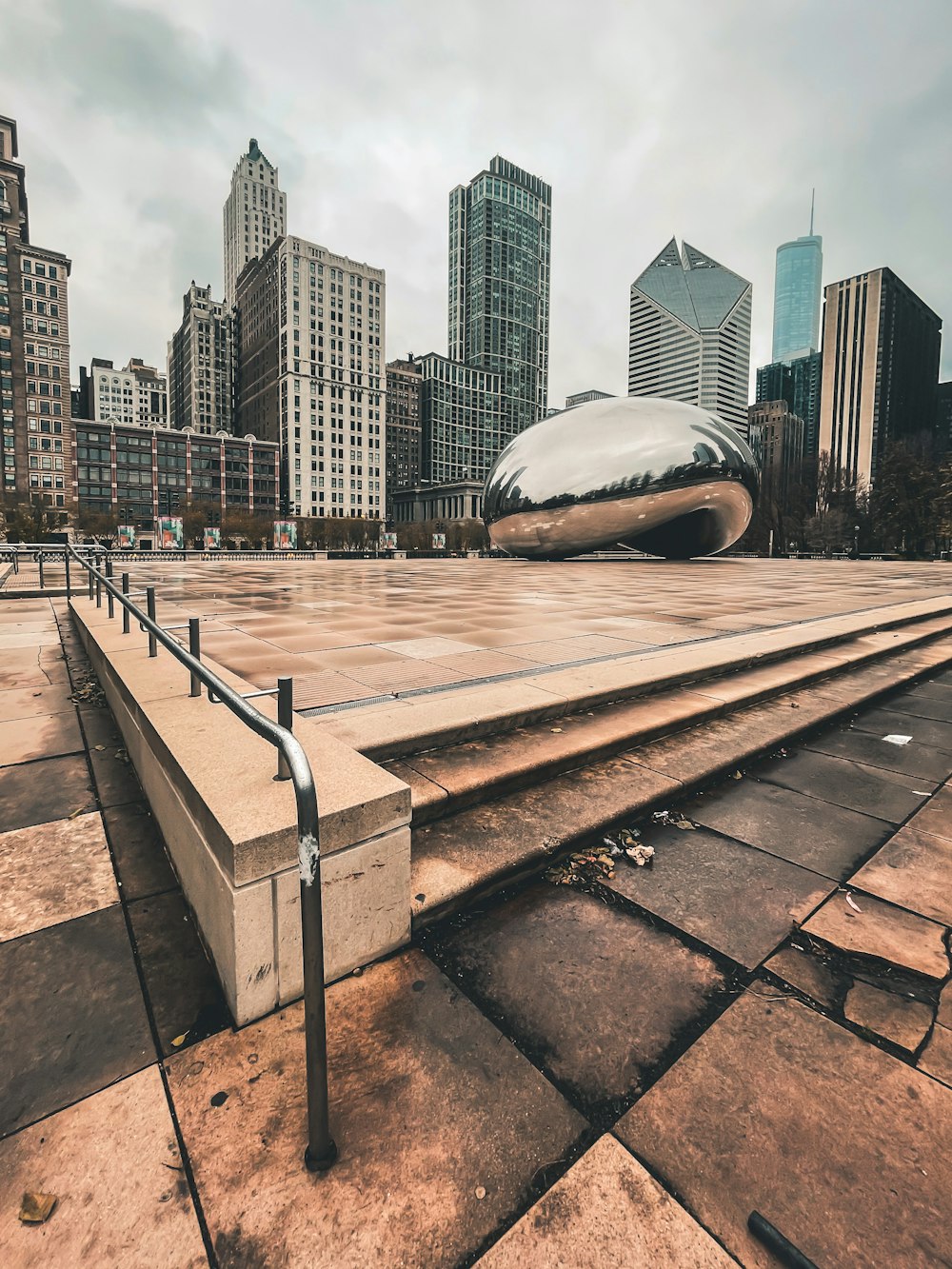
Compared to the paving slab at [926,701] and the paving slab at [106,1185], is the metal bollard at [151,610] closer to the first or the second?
the paving slab at [106,1185]

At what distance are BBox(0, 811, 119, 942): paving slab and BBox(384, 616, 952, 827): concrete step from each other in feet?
4.99

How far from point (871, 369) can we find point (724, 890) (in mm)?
163827

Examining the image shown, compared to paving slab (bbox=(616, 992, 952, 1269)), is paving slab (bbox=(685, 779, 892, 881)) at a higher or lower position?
higher

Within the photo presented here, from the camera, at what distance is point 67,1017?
7.00 feet

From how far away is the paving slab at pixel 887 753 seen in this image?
4496 mm

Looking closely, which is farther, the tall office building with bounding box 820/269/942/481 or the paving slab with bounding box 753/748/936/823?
the tall office building with bounding box 820/269/942/481

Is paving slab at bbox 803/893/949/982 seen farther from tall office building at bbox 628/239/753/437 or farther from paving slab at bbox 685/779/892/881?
tall office building at bbox 628/239/753/437

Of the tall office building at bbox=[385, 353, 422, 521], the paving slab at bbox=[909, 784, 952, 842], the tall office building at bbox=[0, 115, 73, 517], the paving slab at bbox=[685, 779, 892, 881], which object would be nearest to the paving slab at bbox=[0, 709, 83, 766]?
the paving slab at bbox=[685, 779, 892, 881]

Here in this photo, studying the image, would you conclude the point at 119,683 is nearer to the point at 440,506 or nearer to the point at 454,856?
the point at 454,856

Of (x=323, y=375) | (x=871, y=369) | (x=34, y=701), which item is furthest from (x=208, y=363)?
(x=34, y=701)

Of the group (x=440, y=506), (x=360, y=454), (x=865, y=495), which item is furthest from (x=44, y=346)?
(x=865, y=495)

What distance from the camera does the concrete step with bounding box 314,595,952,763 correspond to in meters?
4.04

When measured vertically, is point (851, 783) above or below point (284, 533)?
below

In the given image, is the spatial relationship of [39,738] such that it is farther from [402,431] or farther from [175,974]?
[402,431]
